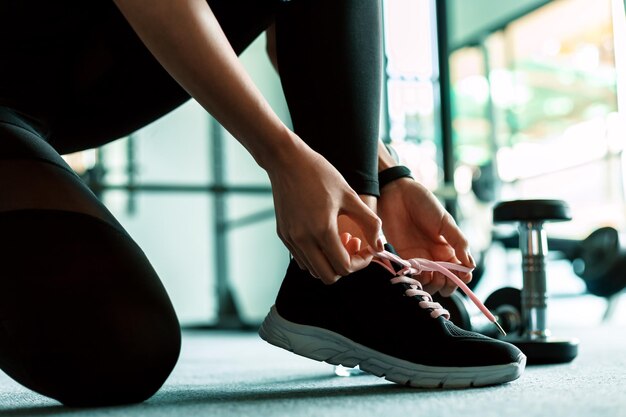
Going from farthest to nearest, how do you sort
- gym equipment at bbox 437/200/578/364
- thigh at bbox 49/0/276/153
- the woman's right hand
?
gym equipment at bbox 437/200/578/364
thigh at bbox 49/0/276/153
the woman's right hand

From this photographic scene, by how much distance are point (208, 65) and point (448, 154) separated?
86.8 inches

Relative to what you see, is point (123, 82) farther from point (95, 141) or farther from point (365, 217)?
point (365, 217)

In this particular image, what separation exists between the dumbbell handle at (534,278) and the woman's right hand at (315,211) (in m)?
0.69

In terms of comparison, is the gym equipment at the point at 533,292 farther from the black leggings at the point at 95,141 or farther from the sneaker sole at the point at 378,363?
the black leggings at the point at 95,141

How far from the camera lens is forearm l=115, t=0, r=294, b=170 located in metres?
0.62

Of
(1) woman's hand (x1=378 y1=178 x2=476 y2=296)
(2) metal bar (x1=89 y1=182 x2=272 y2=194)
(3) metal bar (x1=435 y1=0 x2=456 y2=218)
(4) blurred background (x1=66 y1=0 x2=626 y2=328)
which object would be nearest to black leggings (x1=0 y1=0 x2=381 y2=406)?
(1) woman's hand (x1=378 y1=178 x2=476 y2=296)

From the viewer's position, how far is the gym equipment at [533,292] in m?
1.14

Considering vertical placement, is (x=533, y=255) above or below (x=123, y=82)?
below

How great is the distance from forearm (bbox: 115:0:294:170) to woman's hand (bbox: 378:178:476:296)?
309mm

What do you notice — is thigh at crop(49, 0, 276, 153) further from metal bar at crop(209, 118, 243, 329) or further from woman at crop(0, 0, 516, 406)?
metal bar at crop(209, 118, 243, 329)

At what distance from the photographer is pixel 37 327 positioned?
0.68 meters

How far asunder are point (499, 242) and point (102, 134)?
221 centimetres

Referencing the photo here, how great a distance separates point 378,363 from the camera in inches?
30.7

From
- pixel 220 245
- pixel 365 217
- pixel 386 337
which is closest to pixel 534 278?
pixel 386 337
